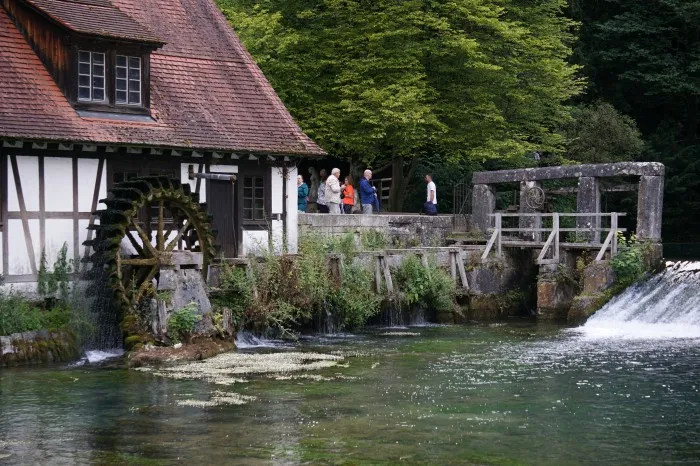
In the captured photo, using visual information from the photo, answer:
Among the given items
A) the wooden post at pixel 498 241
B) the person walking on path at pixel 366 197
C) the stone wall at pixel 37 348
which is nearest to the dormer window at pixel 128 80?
the stone wall at pixel 37 348

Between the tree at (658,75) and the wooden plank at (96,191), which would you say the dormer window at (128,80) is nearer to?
the wooden plank at (96,191)

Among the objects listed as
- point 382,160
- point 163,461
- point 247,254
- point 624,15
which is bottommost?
point 163,461

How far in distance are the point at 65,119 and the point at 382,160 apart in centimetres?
1532

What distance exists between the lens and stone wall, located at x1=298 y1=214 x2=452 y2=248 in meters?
27.8

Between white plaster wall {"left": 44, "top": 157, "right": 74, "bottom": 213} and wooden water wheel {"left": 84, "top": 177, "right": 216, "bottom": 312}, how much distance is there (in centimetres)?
70

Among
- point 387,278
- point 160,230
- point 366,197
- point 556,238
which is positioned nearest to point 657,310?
point 556,238

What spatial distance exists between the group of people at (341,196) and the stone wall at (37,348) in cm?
936

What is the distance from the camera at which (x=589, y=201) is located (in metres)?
29.2

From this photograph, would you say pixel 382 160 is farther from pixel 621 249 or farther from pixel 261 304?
pixel 261 304

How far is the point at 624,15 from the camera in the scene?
44719 mm

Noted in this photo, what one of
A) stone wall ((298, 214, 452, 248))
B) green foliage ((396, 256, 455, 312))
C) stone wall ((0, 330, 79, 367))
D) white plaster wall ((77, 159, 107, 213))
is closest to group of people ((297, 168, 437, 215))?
stone wall ((298, 214, 452, 248))

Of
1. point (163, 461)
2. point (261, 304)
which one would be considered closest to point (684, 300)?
point (261, 304)

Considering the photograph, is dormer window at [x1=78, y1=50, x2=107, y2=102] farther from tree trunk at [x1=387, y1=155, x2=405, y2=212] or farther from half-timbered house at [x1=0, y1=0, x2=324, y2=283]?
tree trunk at [x1=387, y1=155, x2=405, y2=212]

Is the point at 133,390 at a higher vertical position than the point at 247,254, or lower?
lower
